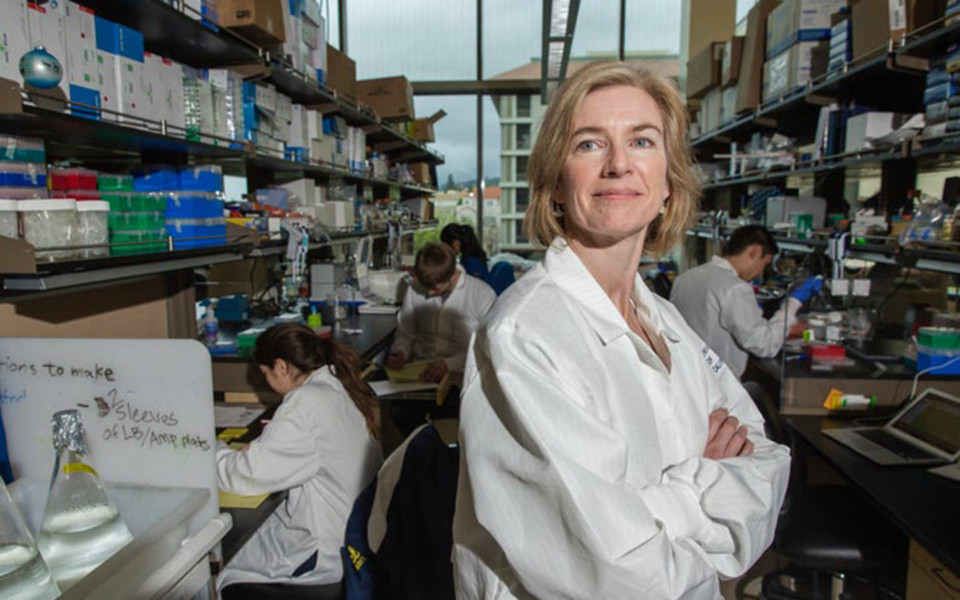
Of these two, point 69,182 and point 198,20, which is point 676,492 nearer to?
point 69,182

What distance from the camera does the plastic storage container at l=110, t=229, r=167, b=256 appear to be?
5.68ft

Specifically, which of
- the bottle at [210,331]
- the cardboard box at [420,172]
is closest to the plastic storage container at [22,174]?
the bottle at [210,331]

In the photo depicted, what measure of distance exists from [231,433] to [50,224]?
3.07ft

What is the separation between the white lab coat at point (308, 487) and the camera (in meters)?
1.84

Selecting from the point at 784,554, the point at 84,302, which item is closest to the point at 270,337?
the point at 84,302

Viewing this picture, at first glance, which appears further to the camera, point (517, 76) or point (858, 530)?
point (517, 76)

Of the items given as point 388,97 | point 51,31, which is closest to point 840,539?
point 51,31

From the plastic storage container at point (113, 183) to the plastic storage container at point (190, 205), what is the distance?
0.16m

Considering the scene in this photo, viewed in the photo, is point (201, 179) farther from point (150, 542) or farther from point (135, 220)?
point (150, 542)

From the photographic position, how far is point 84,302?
2.19 metres

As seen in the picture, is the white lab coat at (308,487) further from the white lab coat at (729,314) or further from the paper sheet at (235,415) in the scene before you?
the white lab coat at (729,314)

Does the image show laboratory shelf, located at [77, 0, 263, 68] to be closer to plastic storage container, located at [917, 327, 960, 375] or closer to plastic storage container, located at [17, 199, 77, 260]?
plastic storage container, located at [17, 199, 77, 260]

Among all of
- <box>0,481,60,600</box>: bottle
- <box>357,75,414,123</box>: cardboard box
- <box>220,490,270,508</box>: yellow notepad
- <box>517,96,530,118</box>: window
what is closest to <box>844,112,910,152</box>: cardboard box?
<box>220,490,270,508</box>: yellow notepad

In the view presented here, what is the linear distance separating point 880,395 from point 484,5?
5832 millimetres
